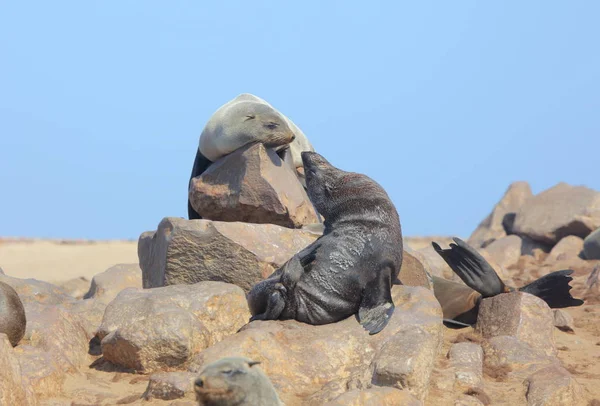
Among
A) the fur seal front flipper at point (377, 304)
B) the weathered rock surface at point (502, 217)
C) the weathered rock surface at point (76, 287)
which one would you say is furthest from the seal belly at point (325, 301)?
the weathered rock surface at point (502, 217)

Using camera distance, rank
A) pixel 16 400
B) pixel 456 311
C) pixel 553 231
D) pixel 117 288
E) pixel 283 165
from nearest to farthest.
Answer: pixel 16 400, pixel 456 311, pixel 283 165, pixel 117 288, pixel 553 231

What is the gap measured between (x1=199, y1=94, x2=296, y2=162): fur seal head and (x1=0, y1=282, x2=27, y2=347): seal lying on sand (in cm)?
370

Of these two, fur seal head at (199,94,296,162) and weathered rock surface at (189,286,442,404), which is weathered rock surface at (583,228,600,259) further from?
weathered rock surface at (189,286,442,404)

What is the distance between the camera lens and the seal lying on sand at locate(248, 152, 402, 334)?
652cm

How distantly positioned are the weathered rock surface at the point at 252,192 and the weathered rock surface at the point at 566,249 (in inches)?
306

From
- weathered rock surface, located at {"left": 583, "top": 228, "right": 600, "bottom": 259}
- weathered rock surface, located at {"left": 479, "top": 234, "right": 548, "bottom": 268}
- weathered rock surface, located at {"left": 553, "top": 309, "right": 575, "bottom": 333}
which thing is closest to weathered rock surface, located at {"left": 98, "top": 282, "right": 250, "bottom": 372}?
weathered rock surface, located at {"left": 553, "top": 309, "right": 575, "bottom": 333}

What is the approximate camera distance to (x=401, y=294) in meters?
6.89

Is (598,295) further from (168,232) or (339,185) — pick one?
(168,232)

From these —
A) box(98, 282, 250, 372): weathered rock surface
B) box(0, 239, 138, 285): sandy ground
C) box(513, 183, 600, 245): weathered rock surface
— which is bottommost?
box(0, 239, 138, 285): sandy ground

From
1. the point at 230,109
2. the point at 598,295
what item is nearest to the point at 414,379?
the point at 230,109

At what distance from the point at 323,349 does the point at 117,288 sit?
4.76 metres

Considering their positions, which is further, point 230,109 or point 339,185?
point 230,109

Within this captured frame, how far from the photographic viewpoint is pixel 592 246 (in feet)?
49.1

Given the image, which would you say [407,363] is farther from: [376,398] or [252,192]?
[252,192]
